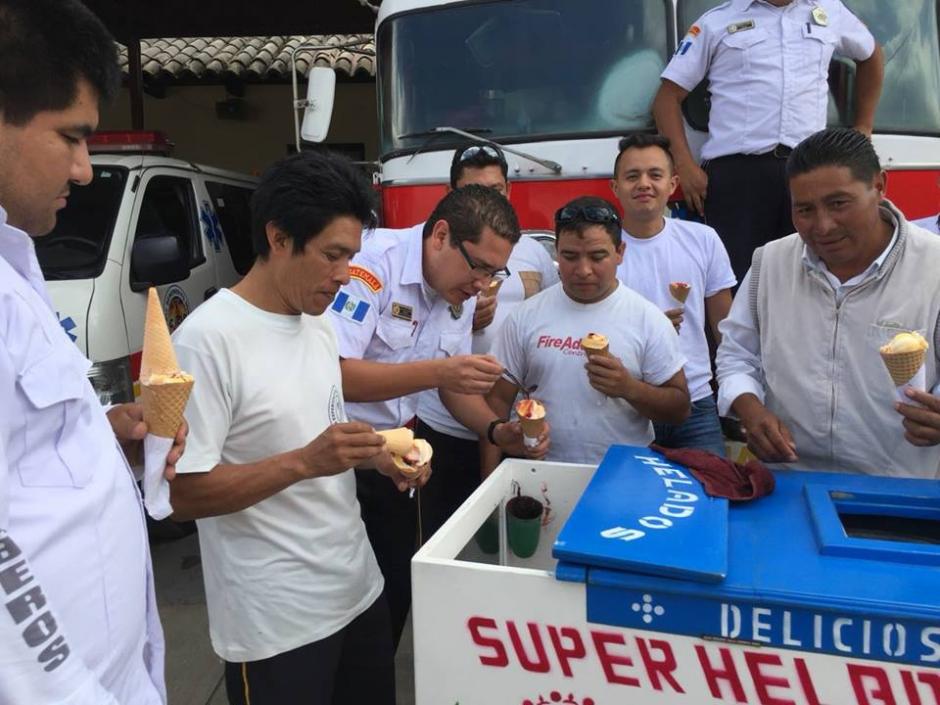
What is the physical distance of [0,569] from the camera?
0.95 m

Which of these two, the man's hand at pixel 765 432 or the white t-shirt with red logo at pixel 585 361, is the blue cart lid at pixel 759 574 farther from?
the white t-shirt with red logo at pixel 585 361

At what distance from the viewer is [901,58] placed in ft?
11.6

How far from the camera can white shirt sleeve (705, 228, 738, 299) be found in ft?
9.87

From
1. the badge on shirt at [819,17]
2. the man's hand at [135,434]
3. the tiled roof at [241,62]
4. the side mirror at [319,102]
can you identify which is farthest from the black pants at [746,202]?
the tiled roof at [241,62]

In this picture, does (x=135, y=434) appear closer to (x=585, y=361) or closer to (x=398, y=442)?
(x=398, y=442)

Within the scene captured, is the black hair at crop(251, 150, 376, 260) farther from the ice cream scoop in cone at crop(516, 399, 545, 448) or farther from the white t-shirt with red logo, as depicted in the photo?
the white t-shirt with red logo

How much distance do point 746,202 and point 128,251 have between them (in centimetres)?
324

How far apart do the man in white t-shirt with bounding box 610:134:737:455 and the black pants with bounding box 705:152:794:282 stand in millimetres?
406

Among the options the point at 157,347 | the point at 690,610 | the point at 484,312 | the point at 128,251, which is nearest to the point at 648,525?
the point at 690,610

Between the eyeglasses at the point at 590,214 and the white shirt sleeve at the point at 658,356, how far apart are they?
14.1 inches

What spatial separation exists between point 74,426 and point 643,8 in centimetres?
339

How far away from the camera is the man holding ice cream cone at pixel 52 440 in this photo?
38.6 inches

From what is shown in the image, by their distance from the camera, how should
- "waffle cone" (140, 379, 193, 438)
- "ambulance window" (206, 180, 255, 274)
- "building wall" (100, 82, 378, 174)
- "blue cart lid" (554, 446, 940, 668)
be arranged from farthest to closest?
"building wall" (100, 82, 378, 174) < "ambulance window" (206, 180, 255, 274) < "waffle cone" (140, 379, 193, 438) < "blue cart lid" (554, 446, 940, 668)

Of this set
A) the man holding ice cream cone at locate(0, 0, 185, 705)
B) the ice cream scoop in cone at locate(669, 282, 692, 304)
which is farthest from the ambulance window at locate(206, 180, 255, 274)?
the man holding ice cream cone at locate(0, 0, 185, 705)
